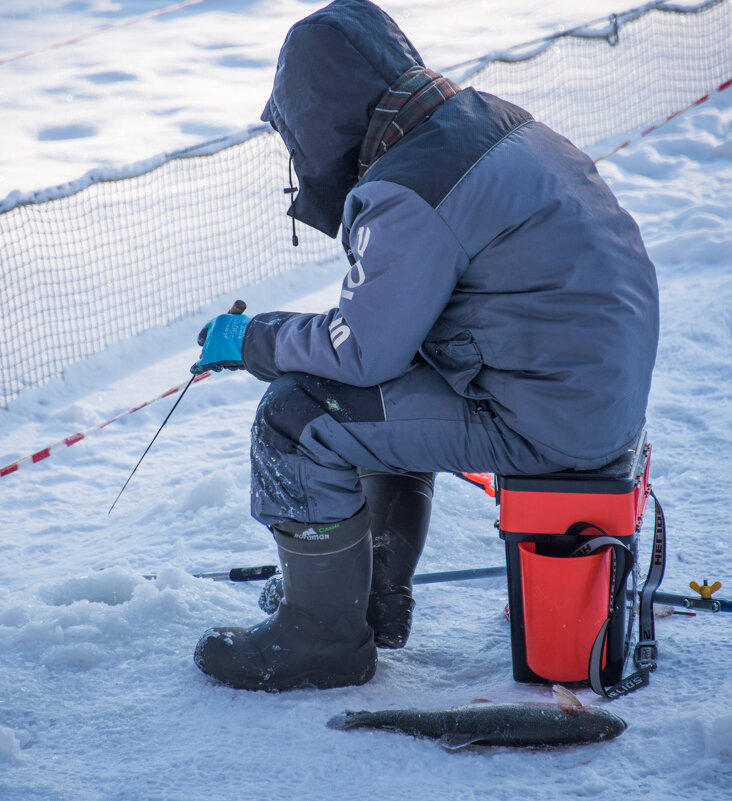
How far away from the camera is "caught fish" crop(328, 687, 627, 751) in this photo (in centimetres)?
175

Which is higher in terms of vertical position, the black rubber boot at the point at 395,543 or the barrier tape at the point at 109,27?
the barrier tape at the point at 109,27

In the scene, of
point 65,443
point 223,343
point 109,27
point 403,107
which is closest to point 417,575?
point 223,343

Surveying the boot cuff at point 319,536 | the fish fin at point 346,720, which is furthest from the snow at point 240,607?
the boot cuff at point 319,536

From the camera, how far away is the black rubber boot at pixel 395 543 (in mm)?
2250

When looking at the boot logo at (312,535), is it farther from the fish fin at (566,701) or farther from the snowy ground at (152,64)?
the snowy ground at (152,64)

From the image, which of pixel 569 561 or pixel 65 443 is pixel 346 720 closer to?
pixel 569 561

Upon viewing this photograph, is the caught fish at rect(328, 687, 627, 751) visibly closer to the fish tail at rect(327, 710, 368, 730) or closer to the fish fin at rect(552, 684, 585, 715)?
the fish fin at rect(552, 684, 585, 715)

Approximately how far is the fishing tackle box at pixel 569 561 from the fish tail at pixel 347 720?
0.42m

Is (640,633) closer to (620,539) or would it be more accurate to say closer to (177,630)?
(620,539)

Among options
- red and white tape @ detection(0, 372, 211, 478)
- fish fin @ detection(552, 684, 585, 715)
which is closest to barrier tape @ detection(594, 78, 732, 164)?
red and white tape @ detection(0, 372, 211, 478)

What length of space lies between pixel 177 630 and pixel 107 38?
14409 millimetres

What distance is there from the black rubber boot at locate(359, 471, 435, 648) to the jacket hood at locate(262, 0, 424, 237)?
31.8 inches

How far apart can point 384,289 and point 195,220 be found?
4.79m

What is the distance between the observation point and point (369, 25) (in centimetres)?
199
